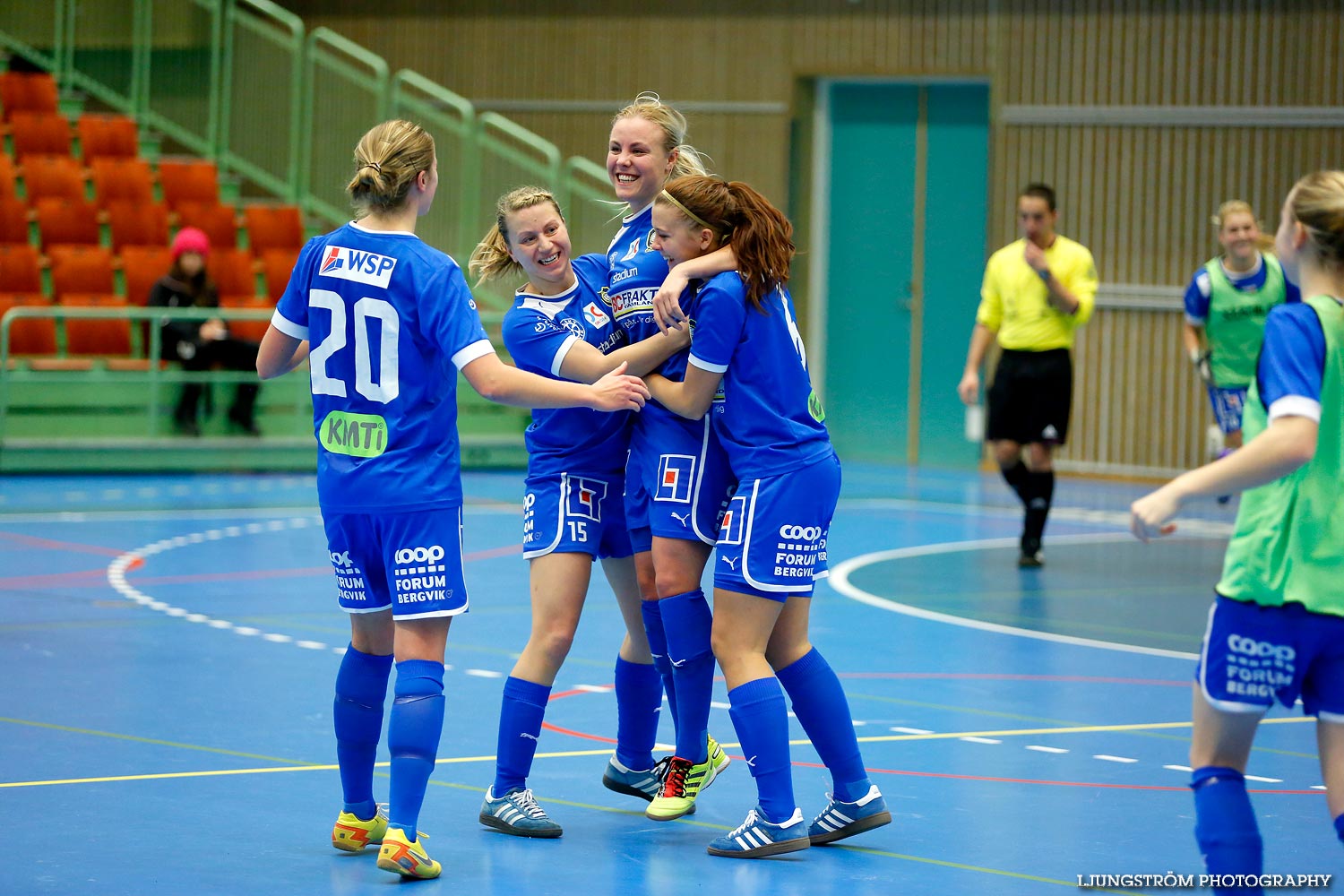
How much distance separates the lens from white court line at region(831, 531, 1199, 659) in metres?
7.98

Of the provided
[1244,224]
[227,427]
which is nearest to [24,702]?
[1244,224]

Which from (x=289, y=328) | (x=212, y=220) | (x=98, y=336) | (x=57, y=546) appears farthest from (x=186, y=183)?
(x=289, y=328)

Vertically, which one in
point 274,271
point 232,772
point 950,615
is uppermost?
point 274,271

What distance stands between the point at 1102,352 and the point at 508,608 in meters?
9.43

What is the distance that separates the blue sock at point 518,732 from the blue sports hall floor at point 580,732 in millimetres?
170

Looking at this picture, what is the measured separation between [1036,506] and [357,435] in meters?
6.84

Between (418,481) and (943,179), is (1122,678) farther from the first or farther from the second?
(943,179)

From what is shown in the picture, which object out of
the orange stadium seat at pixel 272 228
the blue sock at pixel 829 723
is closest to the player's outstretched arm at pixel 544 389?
the blue sock at pixel 829 723

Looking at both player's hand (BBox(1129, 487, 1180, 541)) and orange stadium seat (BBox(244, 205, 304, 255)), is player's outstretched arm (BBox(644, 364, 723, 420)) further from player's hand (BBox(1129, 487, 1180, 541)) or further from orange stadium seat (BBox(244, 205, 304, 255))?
orange stadium seat (BBox(244, 205, 304, 255))

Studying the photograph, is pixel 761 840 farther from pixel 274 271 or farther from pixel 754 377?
pixel 274 271

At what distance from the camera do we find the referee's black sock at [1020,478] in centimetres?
1065

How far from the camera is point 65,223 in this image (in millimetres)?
16125

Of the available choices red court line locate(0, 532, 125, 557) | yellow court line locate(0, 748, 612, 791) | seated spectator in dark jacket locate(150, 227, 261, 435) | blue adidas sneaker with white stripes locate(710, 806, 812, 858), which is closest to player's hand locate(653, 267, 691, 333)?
blue adidas sneaker with white stripes locate(710, 806, 812, 858)

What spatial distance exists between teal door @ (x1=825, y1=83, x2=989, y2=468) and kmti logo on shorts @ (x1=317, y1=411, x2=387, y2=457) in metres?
13.7
